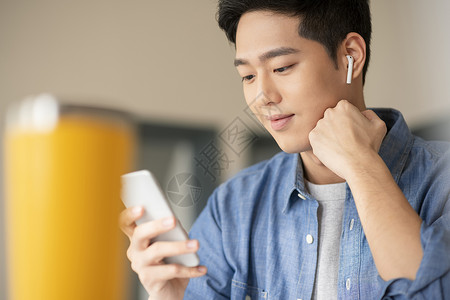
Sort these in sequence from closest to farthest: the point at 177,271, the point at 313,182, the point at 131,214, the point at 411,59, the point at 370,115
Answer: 1. the point at 131,214
2. the point at 177,271
3. the point at 370,115
4. the point at 313,182
5. the point at 411,59

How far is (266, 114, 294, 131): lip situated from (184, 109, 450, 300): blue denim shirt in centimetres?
17

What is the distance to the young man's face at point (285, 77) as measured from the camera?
3.67 feet

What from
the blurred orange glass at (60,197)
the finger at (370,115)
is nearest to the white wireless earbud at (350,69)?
the finger at (370,115)

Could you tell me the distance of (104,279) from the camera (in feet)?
1.31

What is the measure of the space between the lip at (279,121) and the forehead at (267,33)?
0.16m

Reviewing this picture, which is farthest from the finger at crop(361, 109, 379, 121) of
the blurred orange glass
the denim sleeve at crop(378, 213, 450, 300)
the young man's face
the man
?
the blurred orange glass

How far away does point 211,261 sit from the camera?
127cm

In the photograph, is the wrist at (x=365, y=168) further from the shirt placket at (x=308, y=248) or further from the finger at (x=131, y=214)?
the finger at (x=131, y=214)

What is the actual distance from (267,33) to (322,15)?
16cm

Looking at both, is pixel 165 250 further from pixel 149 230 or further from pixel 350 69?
pixel 350 69

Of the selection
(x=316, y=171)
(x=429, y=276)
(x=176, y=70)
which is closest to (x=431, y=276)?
(x=429, y=276)

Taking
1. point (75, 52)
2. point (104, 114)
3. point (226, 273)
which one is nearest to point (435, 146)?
point (226, 273)

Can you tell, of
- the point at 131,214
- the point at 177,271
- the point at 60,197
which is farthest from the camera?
the point at 177,271

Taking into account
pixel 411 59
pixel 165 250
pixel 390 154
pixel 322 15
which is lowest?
pixel 165 250
